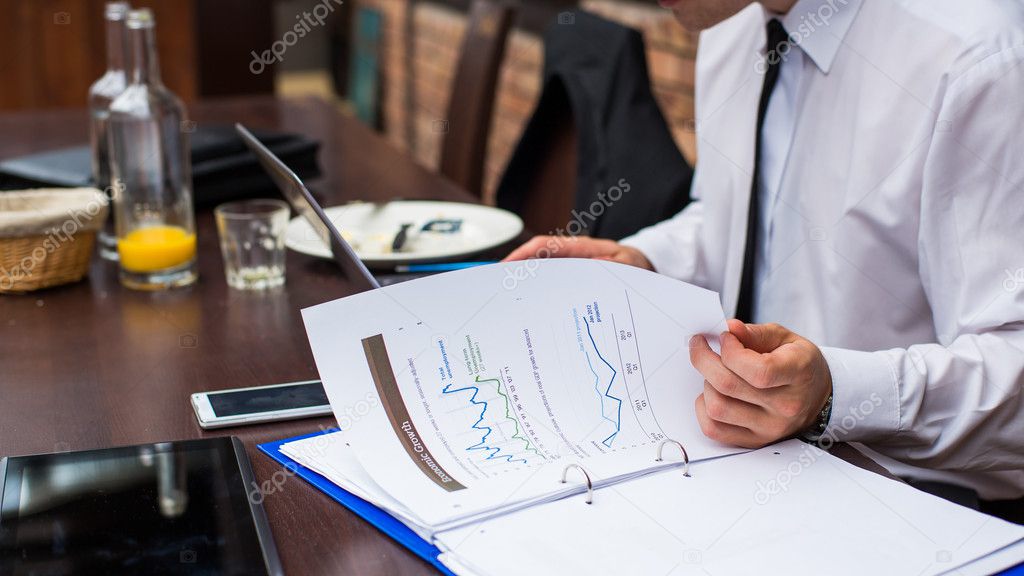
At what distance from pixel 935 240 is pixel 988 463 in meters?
0.20

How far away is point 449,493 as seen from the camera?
0.62 metres

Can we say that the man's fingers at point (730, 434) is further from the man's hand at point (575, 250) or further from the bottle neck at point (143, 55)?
the bottle neck at point (143, 55)

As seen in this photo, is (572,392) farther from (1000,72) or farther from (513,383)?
(1000,72)

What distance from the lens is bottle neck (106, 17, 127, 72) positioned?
1.16 meters

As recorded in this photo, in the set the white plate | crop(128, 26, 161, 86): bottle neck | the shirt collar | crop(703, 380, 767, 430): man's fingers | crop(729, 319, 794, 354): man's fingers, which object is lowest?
the white plate

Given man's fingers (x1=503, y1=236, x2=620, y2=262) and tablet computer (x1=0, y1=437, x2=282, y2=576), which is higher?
man's fingers (x1=503, y1=236, x2=620, y2=262)

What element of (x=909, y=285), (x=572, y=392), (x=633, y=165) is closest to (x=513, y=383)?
(x=572, y=392)

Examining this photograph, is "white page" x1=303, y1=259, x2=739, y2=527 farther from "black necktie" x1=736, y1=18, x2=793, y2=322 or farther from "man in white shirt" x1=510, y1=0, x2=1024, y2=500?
"black necktie" x1=736, y1=18, x2=793, y2=322

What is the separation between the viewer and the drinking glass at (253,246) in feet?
3.56

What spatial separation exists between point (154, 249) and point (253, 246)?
102 millimetres


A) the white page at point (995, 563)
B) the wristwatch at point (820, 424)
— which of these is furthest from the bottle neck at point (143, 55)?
the white page at point (995, 563)

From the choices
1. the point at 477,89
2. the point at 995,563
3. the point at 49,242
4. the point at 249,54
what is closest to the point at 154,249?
the point at 49,242

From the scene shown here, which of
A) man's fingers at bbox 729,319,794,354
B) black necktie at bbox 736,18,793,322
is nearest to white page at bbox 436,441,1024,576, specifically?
man's fingers at bbox 729,319,794,354

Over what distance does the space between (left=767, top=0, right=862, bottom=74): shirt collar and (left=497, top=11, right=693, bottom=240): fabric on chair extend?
383mm
